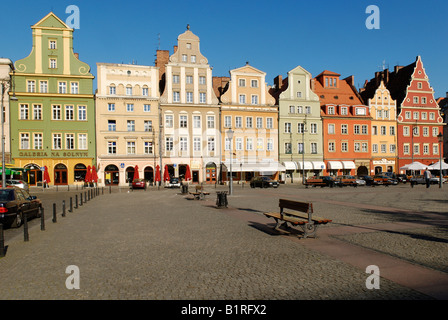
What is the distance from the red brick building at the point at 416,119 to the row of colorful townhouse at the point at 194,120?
0.17m

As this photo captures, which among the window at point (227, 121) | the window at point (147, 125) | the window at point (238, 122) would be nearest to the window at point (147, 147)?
the window at point (147, 125)

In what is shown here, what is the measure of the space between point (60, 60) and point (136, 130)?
13.2 m

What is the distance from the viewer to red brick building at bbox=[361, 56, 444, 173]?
56.8m

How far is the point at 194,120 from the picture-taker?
48531 mm

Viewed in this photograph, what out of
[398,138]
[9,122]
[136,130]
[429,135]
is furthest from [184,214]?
[429,135]

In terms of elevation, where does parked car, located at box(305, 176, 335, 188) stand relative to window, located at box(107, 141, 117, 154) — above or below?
below

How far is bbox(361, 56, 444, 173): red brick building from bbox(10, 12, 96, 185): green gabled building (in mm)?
49221

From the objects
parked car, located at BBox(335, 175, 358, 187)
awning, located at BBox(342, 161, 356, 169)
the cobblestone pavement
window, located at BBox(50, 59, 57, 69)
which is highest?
window, located at BBox(50, 59, 57, 69)

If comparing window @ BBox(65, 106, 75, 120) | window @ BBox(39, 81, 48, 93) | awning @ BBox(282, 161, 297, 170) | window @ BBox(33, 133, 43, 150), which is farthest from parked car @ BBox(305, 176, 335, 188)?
window @ BBox(39, 81, 48, 93)

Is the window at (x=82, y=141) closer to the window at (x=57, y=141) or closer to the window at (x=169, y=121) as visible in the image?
the window at (x=57, y=141)

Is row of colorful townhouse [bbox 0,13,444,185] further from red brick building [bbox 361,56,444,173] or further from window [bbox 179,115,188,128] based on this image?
red brick building [bbox 361,56,444,173]

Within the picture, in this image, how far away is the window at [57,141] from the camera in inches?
1737
